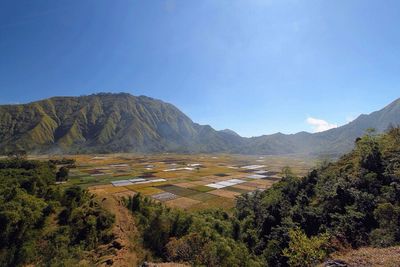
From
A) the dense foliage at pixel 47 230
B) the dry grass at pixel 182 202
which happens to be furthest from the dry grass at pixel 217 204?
the dense foliage at pixel 47 230

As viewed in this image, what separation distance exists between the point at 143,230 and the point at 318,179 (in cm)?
4011

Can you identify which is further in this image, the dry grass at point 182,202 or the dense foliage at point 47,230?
the dry grass at point 182,202

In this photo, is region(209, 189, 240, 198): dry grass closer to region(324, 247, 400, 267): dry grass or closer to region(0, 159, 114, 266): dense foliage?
region(0, 159, 114, 266): dense foliage

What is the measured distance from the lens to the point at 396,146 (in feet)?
153

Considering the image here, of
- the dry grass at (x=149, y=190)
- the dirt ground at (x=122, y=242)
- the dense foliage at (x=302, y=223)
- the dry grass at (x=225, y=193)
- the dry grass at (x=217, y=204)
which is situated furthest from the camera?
the dry grass at (x=225, y=193)

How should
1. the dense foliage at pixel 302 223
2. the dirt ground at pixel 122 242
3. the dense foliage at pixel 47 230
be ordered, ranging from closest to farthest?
1. the dense foliage at pixel 302 223
2. the dirt ground at pixel 122 242
3. the dense foliage at pixel 47 230

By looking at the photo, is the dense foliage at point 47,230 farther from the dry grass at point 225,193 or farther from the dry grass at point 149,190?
the dry grass at point 225,193

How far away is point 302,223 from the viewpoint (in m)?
38.3

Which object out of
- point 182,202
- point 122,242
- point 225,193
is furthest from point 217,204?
point 122,242

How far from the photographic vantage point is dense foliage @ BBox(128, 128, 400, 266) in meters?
27.3

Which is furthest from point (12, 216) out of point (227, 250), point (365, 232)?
point (365, 232)

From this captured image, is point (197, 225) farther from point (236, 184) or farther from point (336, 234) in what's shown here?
point (236, 184)

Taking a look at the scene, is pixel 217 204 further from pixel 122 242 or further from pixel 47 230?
pixel 47 230

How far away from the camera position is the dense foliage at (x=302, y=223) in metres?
27.3
